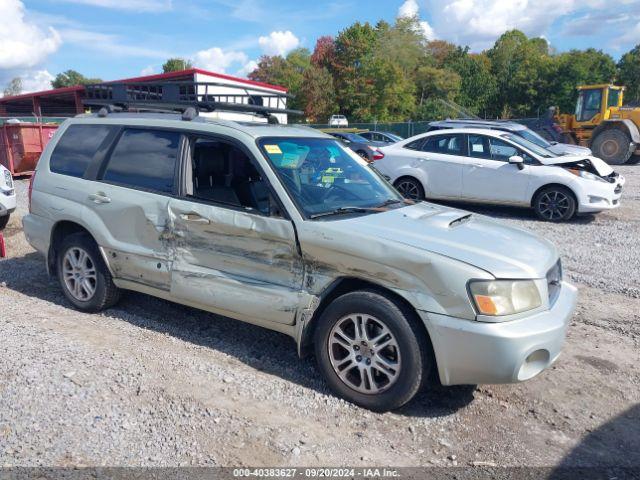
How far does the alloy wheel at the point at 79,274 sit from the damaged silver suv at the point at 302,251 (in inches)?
0.7

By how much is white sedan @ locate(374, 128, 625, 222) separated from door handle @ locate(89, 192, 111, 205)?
728 cm

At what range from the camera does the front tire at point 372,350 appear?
331cm

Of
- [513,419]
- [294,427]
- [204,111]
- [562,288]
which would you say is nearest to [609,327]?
[562,288]

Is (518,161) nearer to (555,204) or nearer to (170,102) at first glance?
(555,204)

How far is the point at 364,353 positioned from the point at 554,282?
4.55 ft

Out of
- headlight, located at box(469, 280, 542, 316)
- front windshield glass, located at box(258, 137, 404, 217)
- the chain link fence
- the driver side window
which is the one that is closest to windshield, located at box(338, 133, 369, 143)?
the chain link fence

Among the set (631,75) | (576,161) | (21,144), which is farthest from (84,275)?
(631,75)

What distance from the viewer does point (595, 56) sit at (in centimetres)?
6069

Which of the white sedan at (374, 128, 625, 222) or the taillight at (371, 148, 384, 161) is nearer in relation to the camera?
the white sedan at (374, 128, 625, 222)

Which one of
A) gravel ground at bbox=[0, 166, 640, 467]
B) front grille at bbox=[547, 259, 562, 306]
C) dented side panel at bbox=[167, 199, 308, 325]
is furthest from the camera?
dented side panel at bbox=[167, 199, 308, 325]

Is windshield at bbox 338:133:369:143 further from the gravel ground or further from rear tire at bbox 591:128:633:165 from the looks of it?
the gravel ground

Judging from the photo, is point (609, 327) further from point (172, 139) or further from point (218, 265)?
point (172, 139)

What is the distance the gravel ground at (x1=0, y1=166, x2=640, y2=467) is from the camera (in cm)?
306

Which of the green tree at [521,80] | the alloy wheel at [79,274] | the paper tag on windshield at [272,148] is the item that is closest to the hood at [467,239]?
the paper tag on windshield at [272,148]
